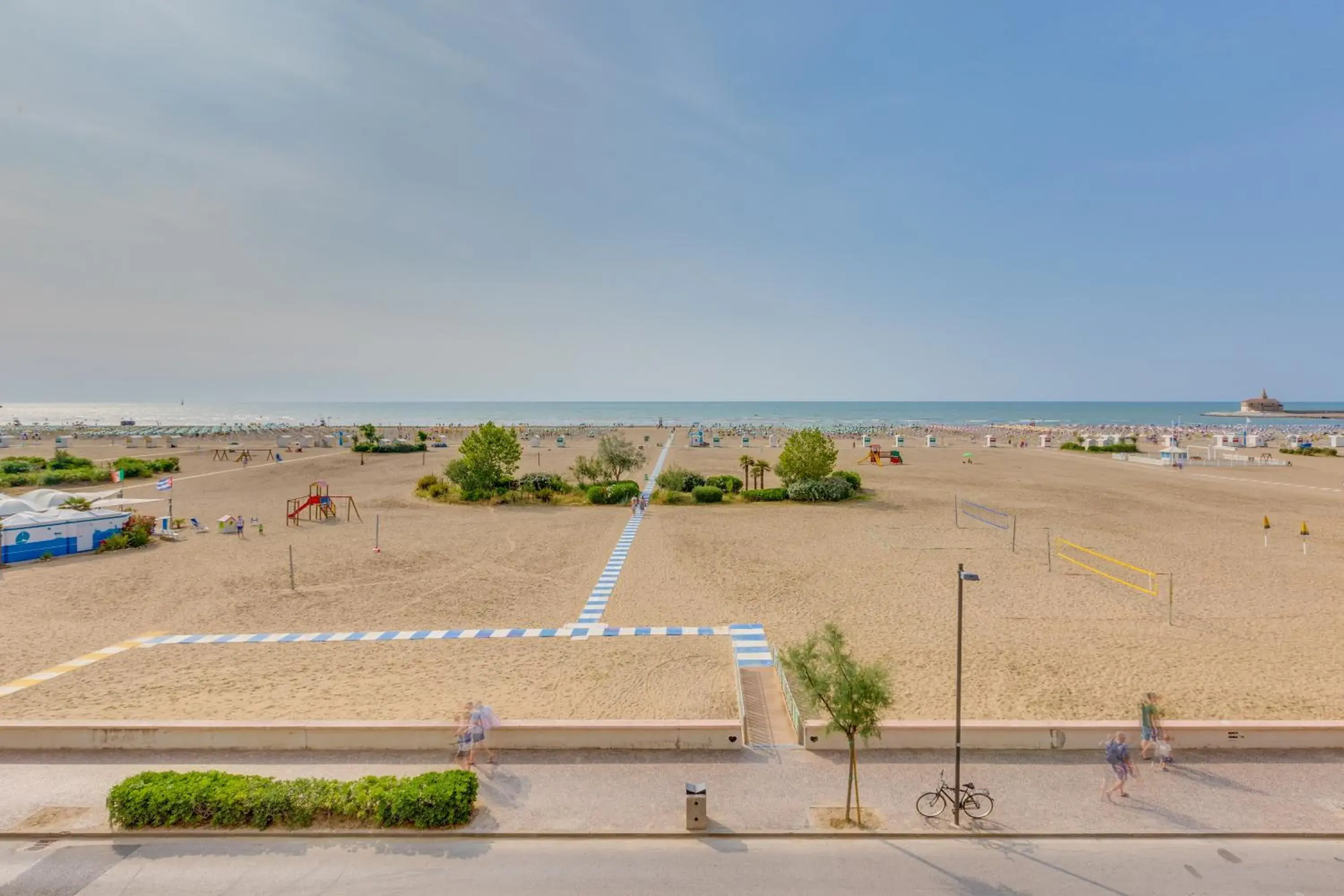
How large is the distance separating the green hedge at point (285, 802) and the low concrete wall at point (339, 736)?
1612 mm

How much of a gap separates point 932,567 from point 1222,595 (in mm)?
8213

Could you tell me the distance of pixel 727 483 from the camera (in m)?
39.5

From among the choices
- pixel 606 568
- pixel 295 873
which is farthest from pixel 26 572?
pixel 295 873

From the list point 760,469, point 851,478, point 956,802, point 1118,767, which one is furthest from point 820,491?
point 956,802

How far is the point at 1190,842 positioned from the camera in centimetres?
851

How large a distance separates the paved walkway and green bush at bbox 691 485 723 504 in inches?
1009

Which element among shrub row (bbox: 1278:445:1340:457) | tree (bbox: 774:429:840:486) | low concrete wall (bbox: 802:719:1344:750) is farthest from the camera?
shrub row (bbox: 1278:445:1340:457)

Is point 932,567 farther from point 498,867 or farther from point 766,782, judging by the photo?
point 498,867

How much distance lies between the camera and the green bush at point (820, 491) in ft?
120

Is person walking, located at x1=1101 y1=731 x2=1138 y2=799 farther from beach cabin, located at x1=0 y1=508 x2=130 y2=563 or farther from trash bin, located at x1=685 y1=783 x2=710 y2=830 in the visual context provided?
beach cabin, located at x1=0 y1=508 x2=130 y2=563

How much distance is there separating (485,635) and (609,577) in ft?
19.7

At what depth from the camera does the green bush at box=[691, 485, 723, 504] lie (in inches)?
1428

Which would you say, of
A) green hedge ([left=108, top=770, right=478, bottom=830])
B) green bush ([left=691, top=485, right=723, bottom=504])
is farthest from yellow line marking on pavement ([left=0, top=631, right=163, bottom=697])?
green bush ([left=691, top=485, right=723, bottom=504])

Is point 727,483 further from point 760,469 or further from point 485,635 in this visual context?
point 485,635
